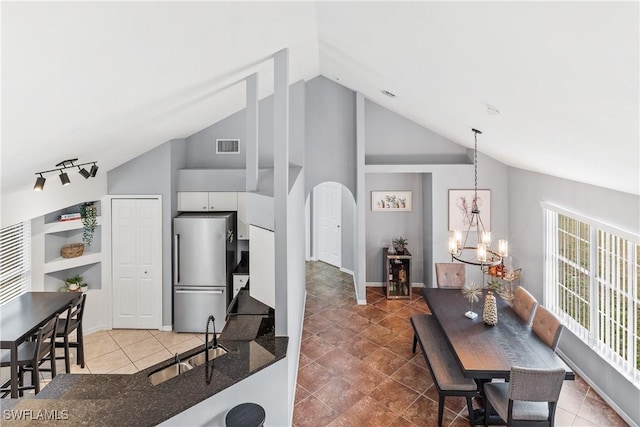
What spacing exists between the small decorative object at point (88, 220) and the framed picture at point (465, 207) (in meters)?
5.79

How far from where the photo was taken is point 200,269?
5.90 metres

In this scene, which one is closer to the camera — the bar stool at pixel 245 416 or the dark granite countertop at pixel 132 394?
the dark granite countertop at pixel 132 394

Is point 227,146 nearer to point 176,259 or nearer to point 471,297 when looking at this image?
point 176,259

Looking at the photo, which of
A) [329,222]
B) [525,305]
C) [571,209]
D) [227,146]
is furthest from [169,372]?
[329,222]

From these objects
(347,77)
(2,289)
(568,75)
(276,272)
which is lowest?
(2,289)

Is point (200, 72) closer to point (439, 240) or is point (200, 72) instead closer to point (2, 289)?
point (2, 289)

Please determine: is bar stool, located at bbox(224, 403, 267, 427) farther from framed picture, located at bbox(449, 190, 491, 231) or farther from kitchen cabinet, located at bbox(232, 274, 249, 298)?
framed picture, located at bbox(449, 190, 491, 231)

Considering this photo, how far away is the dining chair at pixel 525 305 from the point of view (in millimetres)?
4398

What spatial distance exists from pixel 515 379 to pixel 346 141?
16.6ft

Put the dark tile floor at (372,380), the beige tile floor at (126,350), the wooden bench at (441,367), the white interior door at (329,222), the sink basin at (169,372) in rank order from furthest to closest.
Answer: the white interior door at (329,222)
the beige tile floor at (126,350)
the dark tile floor at (372,380)
the wooden bench at (441,367)
the sink basin at (169,372)

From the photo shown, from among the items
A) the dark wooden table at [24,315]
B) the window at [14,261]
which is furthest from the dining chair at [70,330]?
the window at [14,261]

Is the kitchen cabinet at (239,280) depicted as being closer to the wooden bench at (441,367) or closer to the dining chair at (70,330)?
the dining chair at (70,330)

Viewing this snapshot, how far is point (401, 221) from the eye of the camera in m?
7.77

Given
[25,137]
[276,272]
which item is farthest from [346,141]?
[25,137]
